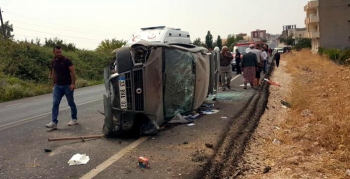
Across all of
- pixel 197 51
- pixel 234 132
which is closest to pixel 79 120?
pixel 197 51

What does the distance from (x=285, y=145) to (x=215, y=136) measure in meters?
1.17

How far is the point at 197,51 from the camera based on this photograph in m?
7.92

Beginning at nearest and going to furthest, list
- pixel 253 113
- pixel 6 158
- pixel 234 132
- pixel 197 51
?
pixel 6 158
pixel 234 132
pixel 197 51
pixel 253 113

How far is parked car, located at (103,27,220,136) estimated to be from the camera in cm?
598

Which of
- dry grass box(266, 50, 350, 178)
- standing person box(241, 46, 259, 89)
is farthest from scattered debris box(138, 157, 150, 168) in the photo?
standing person box(241, 46, 259, 89)

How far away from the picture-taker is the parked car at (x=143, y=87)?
235 inches

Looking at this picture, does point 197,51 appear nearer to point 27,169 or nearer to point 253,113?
point 253,113

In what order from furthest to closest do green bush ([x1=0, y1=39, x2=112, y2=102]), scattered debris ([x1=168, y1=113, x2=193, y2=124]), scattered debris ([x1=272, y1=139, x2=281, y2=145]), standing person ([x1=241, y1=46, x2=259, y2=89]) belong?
green bush ([x1=0, y1=39, x2=112, y2=102]) < standing person ([x1=241, y1=46, x2=259, y2=89]) < scattered debris ([x1=168, y1=113, x2=193, y2=124]) < scattered debris ([x1=272, y1=139, x2=281, y2=145])

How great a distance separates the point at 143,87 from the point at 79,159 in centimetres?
170

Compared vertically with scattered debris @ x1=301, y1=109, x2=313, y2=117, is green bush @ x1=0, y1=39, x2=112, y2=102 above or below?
above

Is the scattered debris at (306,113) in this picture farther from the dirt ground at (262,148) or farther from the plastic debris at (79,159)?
the plastic debris at (79,159)

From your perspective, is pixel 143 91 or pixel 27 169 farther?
pixel 143 91

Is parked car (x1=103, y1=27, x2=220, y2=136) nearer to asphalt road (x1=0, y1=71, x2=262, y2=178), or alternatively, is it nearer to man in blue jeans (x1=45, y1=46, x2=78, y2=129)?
asphalt road (x1=0, y1=71, x2=262, y2=178)

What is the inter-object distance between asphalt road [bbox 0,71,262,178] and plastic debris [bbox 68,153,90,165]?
0.23 ft
